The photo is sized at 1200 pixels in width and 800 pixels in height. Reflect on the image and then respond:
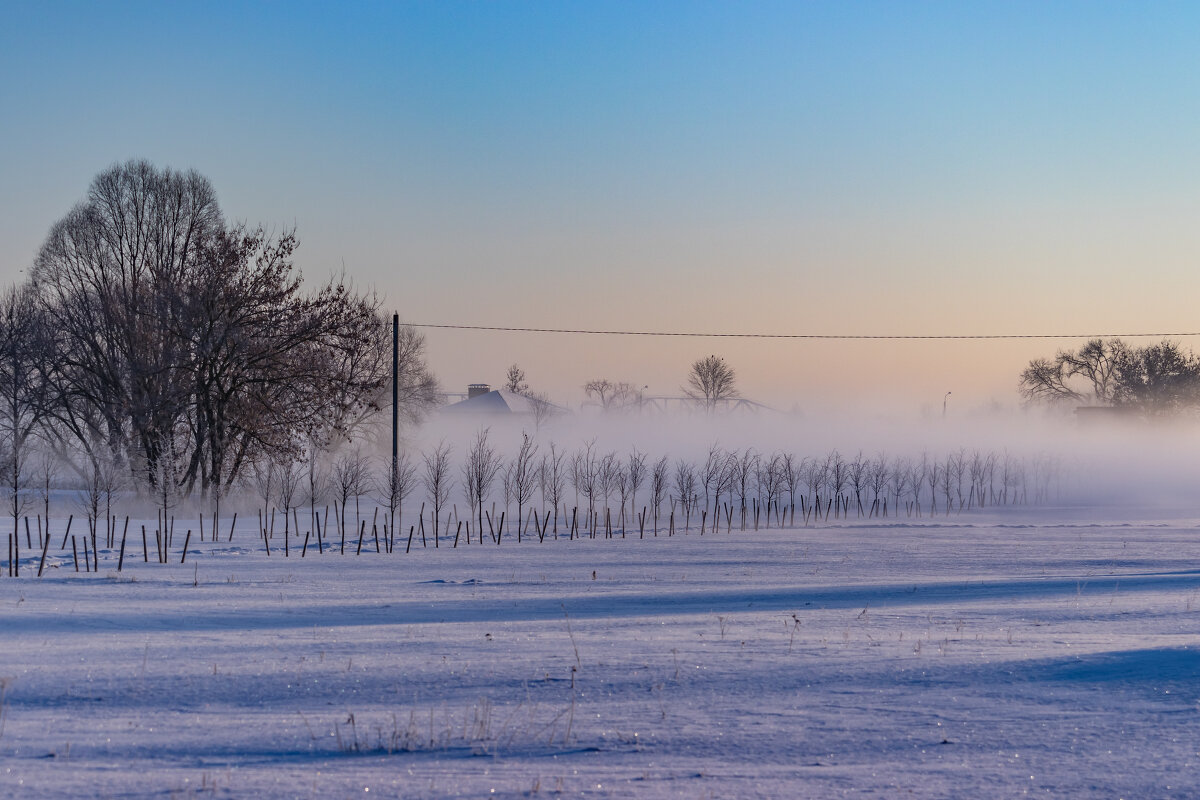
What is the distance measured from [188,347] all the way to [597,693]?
29.6 metres

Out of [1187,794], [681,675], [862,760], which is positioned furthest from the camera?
[681,675]

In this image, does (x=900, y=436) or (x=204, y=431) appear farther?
(x=900, y=436)

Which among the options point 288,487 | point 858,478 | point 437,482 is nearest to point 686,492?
Answer: point 858,478

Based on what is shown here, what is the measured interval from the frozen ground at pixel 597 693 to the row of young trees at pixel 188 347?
18.0 metres

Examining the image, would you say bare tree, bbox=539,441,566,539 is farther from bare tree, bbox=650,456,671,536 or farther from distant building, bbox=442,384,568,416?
distant building, bbox=442,384,568,416

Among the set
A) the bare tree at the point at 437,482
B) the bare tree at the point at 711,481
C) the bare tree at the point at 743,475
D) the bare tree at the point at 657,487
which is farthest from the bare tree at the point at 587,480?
the bare tree at the point at 743,475

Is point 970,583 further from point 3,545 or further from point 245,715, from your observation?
point 3,545

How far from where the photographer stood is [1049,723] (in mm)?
6895

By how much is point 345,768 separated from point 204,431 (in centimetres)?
3159

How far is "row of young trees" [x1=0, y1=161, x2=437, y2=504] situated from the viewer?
33688mm

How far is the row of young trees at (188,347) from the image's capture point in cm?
3369

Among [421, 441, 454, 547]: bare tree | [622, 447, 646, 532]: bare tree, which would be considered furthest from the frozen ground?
[622, 447, 646, 532]: bare tree

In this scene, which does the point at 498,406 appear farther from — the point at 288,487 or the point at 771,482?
the point at 288,487

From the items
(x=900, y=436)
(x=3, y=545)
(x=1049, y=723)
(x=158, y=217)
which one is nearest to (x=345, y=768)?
(x=1049, y=723)
